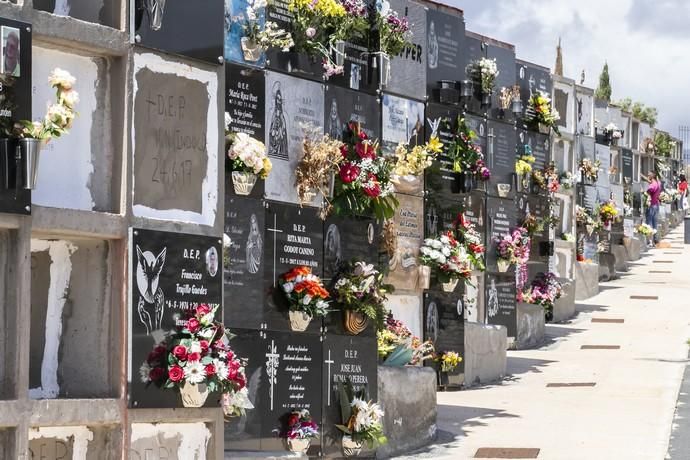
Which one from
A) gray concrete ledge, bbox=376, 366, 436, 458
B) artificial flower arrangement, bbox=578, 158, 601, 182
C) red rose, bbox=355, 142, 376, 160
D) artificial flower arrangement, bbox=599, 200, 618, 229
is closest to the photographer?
red rose, bbox=355, 142, 376, 160

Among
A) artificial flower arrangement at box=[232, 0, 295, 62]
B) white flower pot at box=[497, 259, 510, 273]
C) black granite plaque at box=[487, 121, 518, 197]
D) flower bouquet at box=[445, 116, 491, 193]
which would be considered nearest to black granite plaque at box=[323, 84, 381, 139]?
artificial flower arrangement at box=[232, 0, 295, 62]

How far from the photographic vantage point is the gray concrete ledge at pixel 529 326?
2223 cm

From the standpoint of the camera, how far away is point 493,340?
18828 mm

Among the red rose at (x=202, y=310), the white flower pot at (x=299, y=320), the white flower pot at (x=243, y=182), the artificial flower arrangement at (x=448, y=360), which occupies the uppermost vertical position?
the white flower pot at (x=243, y=182)

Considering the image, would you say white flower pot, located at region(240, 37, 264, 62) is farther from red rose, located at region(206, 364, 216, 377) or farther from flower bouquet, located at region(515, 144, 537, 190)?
flower bouquet, located at region(515, 144, 537, 190)

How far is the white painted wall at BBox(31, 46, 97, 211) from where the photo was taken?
7.87 m

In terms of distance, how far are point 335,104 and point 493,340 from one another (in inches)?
275

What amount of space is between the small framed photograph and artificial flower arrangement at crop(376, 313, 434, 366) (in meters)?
6.20

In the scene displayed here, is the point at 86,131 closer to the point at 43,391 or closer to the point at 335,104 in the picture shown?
the point at 43,391

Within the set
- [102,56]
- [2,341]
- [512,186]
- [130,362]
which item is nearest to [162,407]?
[130,362]

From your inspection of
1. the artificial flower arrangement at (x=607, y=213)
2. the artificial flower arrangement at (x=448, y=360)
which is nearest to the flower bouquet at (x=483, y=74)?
the artificial flower arrangement at (x=448, y=360)

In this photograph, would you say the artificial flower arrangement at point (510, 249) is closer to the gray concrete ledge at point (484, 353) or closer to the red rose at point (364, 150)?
the gray concrete ledge at point (484, 353)

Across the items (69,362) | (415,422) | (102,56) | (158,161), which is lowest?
(415,422)

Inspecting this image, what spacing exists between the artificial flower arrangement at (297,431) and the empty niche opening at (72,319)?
3293mm
